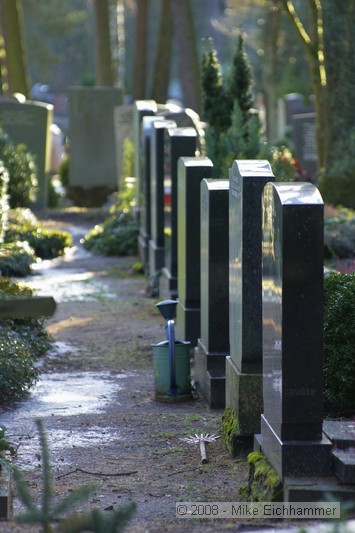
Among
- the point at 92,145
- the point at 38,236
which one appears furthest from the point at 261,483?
the point at 92,145

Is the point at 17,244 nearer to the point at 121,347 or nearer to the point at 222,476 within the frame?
the point at 121,347

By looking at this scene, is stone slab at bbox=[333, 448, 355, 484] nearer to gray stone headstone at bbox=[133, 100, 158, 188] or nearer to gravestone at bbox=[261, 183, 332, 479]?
gravestone at bbox=[261, 183, 332, 479]

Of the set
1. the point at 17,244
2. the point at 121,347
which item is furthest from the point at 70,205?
the point at 121,347

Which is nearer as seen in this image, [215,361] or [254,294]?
[254,294]

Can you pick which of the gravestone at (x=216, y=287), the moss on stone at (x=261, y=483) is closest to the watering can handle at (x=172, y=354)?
the gravestone at (x=216, y=287)

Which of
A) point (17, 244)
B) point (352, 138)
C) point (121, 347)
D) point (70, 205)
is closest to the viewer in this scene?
point (121, 347)

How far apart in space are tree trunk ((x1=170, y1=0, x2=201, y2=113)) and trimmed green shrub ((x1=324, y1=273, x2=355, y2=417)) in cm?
1915

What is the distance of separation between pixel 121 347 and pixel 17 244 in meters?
4.06

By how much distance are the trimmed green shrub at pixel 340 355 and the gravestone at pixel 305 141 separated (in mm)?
18304

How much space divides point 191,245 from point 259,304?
8.58 ft

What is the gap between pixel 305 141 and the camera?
84.4 feet

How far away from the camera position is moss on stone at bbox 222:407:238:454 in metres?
6.90

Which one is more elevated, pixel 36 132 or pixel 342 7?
pixel 342 7

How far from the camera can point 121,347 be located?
10.4 metres
